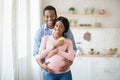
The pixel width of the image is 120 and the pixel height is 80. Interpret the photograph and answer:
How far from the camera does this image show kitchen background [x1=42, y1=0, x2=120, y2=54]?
4.39 metres

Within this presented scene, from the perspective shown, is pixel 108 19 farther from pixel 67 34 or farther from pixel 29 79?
pixel 67 34

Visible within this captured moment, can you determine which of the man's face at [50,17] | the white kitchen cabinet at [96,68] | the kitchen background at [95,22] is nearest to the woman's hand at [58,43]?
the man's face at [50,17]

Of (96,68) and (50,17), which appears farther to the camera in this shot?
(96,68)

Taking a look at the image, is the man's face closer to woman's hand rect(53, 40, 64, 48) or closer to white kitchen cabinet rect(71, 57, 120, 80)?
woman's hand rect(53, 40, 64, 48)

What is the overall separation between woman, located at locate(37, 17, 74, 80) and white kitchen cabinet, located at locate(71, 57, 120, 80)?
288 centimetres

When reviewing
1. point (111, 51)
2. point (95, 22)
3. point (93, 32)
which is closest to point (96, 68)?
point (111, 51)

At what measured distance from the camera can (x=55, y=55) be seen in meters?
1.27

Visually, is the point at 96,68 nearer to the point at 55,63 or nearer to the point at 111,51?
the point at 111,51

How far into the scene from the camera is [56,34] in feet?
4.28

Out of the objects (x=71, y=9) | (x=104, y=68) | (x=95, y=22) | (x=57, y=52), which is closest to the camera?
(x=57, y=52)

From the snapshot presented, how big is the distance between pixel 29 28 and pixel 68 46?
1917mm

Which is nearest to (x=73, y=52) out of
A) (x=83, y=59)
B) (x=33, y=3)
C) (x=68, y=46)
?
(x=68, y=46)

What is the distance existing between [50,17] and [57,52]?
23cm

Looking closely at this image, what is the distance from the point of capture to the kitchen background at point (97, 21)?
173 inches
